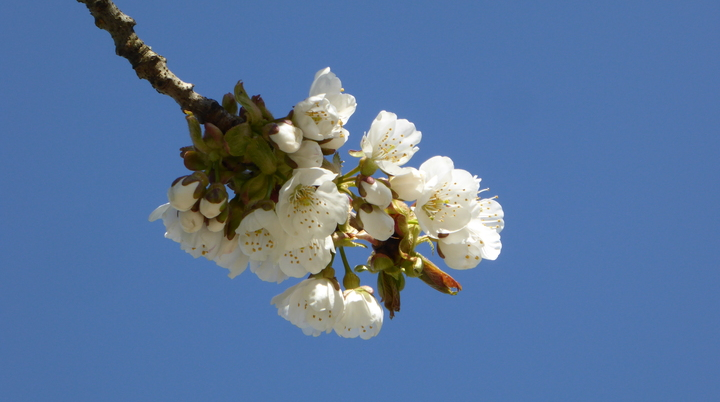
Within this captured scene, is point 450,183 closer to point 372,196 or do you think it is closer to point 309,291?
point 372,196

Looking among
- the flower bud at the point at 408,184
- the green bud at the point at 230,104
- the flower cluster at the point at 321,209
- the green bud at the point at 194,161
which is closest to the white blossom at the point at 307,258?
the flower cluster at the point at 321,209

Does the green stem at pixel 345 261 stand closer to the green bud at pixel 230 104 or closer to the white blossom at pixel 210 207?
the white blossom at pixel 210 207

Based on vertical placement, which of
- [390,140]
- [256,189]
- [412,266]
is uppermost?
[390,140]

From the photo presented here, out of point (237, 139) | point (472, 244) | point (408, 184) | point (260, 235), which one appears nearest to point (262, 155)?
point (237, 139)

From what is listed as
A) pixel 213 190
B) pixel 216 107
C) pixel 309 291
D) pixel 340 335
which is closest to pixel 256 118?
pixel 216 107

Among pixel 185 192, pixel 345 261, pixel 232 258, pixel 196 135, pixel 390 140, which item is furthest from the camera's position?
pixel 345 261

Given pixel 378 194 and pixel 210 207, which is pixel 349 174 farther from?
pixel 210 207
